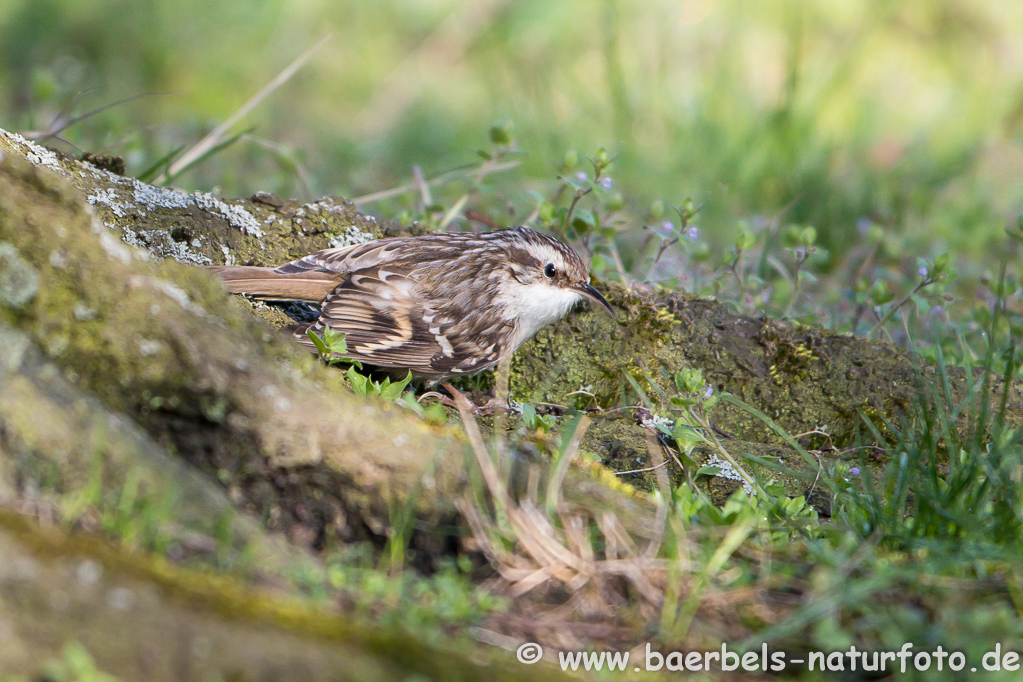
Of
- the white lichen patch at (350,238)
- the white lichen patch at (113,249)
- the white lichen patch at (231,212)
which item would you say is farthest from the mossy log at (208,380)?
the white lichen patch at (350,238)

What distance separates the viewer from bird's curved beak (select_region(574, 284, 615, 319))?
4.34 m

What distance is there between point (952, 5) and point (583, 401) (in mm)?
7933

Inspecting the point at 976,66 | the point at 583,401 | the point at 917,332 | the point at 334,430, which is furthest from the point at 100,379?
the point at 976,66

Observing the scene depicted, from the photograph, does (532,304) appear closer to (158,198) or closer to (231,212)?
(231,212)

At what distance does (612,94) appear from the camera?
27.6 feet

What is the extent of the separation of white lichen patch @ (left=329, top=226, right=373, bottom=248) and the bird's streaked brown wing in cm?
40

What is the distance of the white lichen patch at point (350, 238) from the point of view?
470 centimetres

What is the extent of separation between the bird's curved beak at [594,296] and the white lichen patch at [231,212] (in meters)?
1.63

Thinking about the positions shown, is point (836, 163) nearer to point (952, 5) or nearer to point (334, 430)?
point (952, 5)

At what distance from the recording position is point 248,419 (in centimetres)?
226

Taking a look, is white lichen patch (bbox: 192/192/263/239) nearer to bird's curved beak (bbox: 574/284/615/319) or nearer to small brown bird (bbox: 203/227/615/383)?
small brown bird (bbox: 203/227/615/383)

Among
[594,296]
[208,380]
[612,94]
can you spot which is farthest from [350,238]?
[612,94]

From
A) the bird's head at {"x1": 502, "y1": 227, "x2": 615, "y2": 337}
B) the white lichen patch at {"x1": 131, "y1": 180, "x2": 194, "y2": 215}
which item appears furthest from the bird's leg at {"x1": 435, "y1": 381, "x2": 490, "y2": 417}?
the white lichen patch at {"x1": 131, "y1": 180, "x2": 194, "y2": 215}

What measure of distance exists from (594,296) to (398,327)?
0.98 meters
